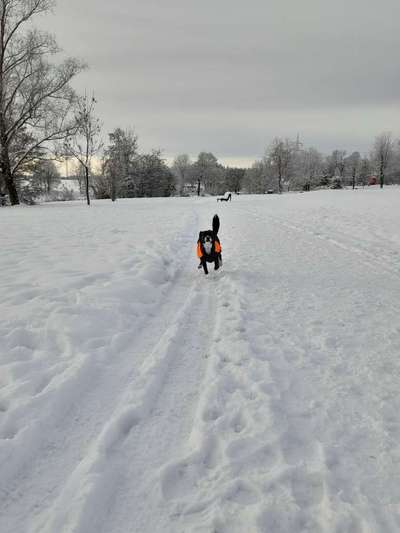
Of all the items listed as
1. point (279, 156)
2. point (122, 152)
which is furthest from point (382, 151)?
point (122, 152)

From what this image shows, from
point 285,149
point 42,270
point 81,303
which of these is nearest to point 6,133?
point 42,270

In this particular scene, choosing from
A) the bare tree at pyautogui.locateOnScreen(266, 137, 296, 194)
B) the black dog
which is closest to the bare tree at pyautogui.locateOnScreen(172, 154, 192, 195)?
the bare tree at pyautogui.locateOnScreen(266, 137, 296, 194)

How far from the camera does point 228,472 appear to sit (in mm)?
2264

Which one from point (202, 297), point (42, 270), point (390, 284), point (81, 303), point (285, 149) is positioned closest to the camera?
point (81, 303)

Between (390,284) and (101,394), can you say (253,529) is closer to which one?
(101,394)

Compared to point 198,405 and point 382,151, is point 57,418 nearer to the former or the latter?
point 198,405

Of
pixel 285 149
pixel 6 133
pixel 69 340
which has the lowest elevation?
pixel 69 340

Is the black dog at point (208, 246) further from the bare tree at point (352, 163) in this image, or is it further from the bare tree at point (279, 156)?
the bare tree at point (352, 163)

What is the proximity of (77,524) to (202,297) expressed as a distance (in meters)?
4.21

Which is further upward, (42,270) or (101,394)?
(42,270)

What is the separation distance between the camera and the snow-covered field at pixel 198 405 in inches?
79.7

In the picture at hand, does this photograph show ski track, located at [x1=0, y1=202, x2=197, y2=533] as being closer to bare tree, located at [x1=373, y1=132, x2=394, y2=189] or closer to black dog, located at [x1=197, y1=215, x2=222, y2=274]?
black dog, located at [x1=197, y1=215, x2=222, y2=274]

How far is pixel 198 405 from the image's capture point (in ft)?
9.69

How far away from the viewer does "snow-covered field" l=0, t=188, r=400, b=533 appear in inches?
79.7
